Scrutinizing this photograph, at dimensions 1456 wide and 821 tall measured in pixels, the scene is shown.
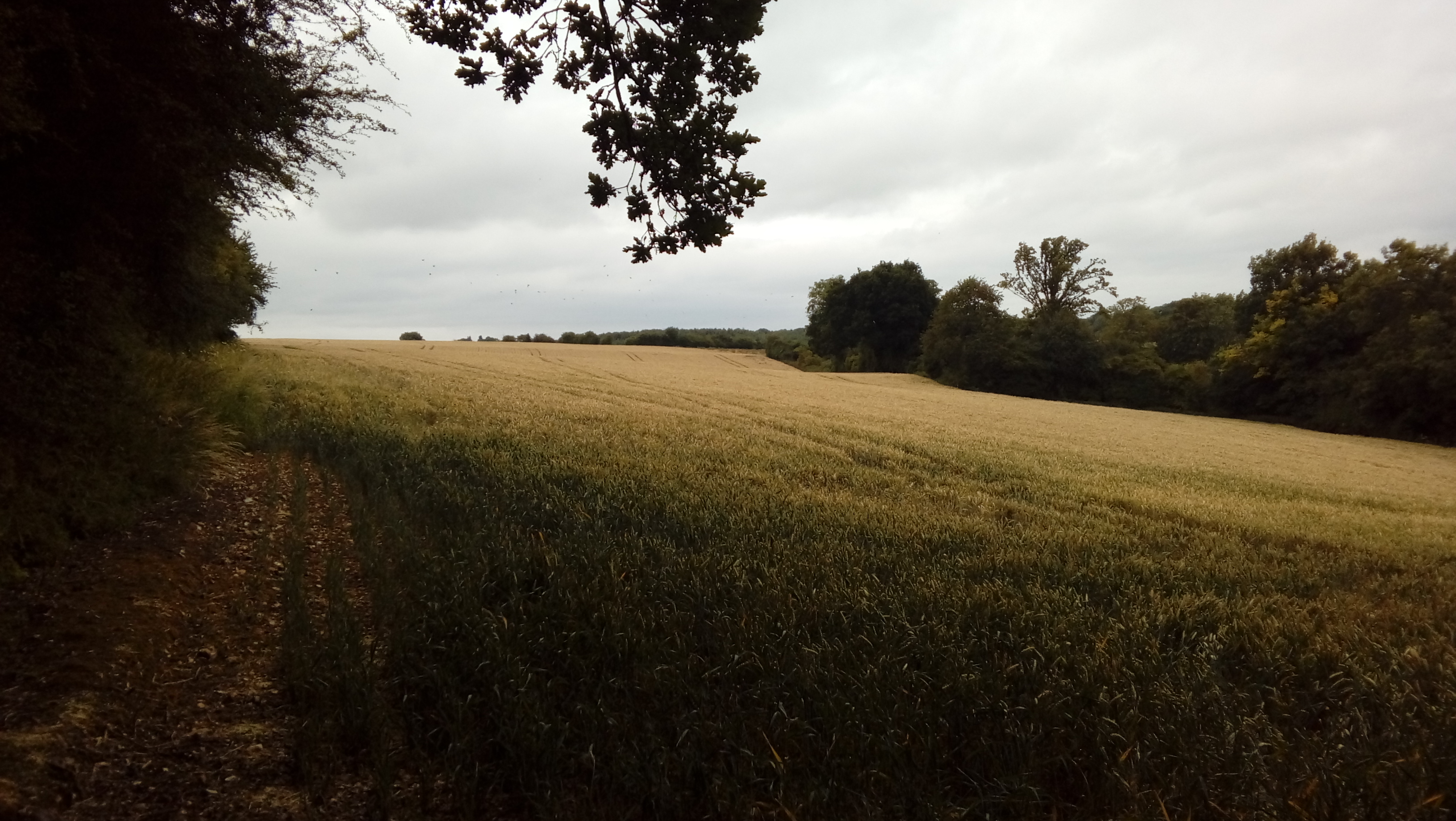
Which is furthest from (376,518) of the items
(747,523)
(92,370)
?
(747,523)

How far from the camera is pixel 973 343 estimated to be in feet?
172

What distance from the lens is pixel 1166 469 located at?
12.9m

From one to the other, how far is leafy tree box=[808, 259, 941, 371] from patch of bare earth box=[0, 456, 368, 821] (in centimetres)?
6439

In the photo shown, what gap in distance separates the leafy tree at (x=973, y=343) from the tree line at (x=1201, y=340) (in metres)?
0.11

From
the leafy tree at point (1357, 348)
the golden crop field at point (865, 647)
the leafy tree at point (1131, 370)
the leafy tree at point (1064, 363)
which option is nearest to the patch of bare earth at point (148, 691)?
the golden crop field at point (865, 647)

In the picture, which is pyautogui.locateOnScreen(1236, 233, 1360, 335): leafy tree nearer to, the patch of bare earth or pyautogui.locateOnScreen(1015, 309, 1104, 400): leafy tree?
pyautogui.locateOnScreen(1015, 309, 1104, 400): leafy tree

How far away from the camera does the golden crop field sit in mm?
2750

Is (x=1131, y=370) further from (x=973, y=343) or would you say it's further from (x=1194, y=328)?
(x=1194, y=328)

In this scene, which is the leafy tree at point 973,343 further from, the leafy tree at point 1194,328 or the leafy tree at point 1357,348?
the leafy tree at point 1194,328

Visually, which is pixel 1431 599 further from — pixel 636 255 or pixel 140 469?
pixel 140 469

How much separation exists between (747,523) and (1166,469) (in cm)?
1098

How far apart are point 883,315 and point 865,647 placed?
2649 inches

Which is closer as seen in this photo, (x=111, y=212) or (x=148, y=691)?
(x=148, y=691)

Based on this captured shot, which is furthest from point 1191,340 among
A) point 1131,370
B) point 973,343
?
A: point 973,343
